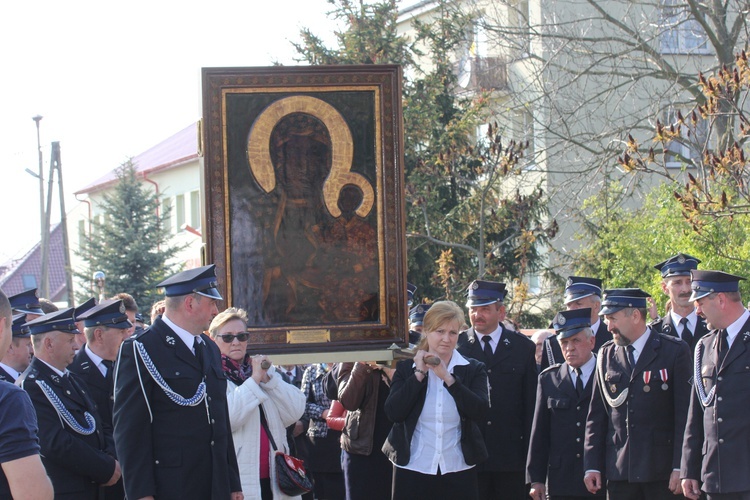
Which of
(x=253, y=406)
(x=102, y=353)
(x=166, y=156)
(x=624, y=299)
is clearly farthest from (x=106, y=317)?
(x=166, y=156)

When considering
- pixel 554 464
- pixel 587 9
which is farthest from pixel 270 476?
pixel 587 9

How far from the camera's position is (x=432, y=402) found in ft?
24.3

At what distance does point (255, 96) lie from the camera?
7711 mm

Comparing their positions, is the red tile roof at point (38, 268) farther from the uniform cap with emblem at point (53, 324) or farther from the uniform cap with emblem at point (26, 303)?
the uniform cap with emblem at point (53, 324)

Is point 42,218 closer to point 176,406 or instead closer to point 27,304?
point 27,304

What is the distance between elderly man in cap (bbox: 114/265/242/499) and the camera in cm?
614

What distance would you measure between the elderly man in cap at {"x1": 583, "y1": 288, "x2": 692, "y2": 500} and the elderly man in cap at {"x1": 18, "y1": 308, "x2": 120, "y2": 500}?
3483mm

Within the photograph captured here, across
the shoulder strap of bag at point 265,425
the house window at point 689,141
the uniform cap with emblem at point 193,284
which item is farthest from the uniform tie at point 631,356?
the house window at point 689,141

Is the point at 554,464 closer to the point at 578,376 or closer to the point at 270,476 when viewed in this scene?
the point at 578,376

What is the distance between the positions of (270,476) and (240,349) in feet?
3.07

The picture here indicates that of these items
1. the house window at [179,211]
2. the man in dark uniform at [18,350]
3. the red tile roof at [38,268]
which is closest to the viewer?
the man in dark uniform at [18,350]

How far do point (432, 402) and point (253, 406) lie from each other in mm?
1256

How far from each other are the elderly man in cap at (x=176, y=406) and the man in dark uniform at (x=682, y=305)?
4.32 metres

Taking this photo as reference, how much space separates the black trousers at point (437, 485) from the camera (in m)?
7.30
